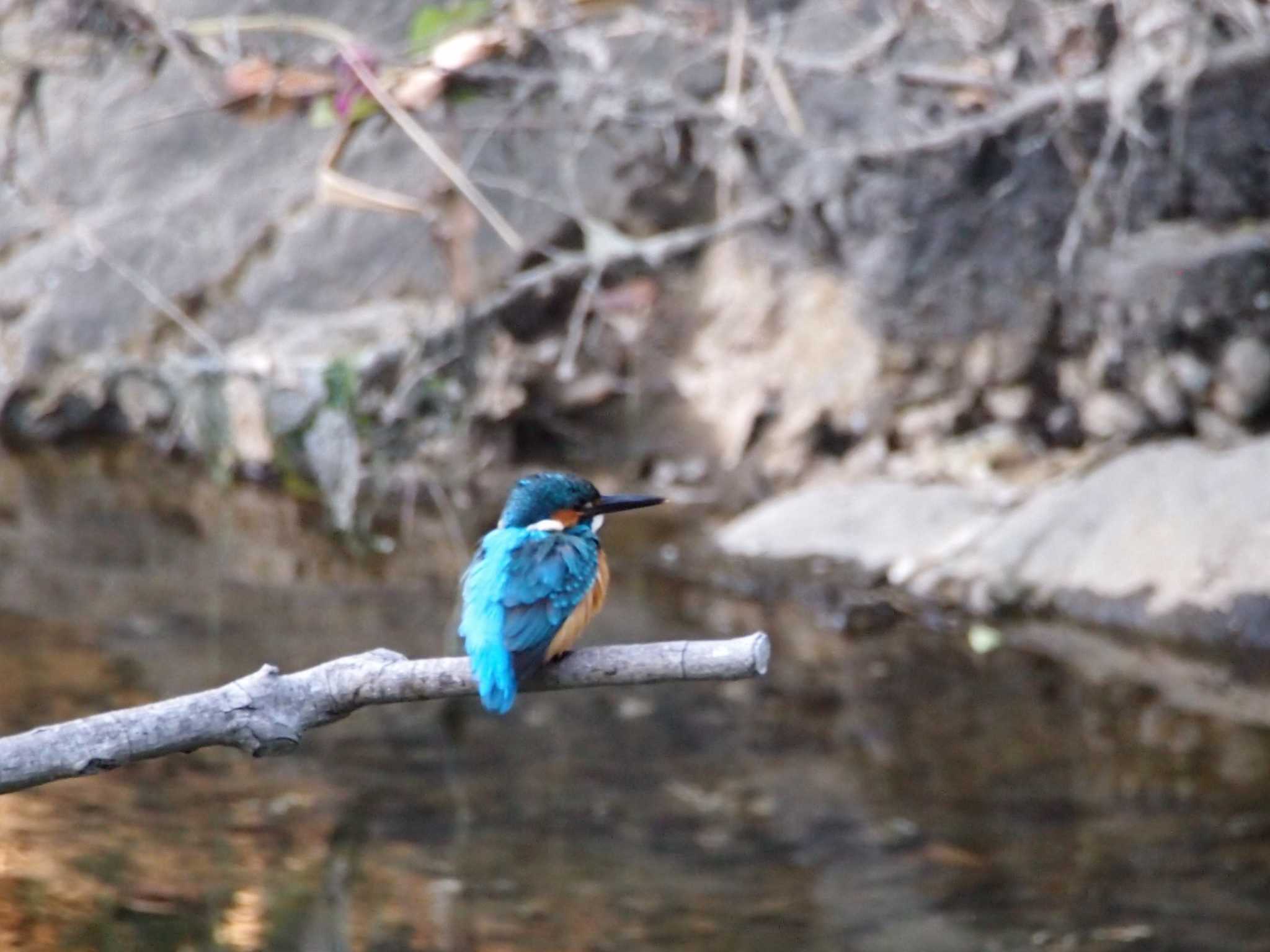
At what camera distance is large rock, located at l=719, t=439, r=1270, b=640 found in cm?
530

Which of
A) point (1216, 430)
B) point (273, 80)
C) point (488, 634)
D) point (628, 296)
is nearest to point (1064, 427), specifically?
point (1216, 430)

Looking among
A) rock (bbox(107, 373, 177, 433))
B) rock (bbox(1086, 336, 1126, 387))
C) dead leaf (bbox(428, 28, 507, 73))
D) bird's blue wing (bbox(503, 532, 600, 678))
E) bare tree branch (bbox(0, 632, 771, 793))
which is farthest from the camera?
rock (bbox(107, 373, 177, 433))

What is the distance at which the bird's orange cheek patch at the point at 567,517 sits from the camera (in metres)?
2.71

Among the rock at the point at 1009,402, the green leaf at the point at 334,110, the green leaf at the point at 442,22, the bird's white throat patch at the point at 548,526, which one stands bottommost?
the rock at the point at 1009,402

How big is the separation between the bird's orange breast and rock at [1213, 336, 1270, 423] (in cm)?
392

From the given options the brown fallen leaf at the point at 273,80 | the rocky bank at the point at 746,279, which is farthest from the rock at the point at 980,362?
the brown fallen leaf at the point at 273,80

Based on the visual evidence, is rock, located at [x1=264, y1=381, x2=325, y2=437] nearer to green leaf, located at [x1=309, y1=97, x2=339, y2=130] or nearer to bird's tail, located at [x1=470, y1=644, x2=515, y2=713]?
green leaf, located at [x1=309, y1=97, x2=339, y2=130]

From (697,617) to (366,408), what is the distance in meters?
1.36

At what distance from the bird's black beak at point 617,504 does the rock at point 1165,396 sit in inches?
155

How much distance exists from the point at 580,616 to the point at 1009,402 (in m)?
4.54

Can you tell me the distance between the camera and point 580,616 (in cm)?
252

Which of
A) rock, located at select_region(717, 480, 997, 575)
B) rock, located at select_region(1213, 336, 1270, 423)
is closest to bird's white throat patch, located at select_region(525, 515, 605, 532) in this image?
rock, located at select_region(717, 480, 997, 575)

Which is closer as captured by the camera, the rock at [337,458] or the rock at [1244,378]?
the rock at [337,458]

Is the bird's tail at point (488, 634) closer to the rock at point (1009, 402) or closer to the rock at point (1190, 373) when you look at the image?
the rock at point (1190, 373)
